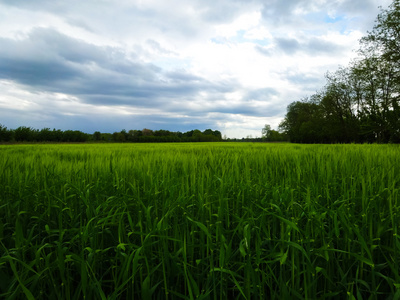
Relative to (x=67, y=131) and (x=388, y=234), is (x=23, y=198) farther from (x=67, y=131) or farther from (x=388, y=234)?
(x=67, y=131)

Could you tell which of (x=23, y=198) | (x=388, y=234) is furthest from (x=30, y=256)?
(x=388, y=234)

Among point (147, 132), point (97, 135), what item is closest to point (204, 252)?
point (97, 135)

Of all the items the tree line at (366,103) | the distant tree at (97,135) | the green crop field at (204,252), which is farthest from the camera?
the distant tree at (97,135)

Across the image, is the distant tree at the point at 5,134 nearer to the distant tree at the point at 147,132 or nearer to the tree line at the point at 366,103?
the distant tree at the point at 147,132

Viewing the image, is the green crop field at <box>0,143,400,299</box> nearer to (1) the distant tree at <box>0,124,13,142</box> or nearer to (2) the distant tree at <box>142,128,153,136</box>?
(1) the distant tree at <box>0,124,13,142</box>

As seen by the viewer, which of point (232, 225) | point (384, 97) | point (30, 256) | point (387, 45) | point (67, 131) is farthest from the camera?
point (67, 131)

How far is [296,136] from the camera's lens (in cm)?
5453

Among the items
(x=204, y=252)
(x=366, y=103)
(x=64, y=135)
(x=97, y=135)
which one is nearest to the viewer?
(x=204, y=252)

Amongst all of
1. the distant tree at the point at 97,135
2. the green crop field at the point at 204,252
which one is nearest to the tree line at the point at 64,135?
the distant tree at the point at 97,135

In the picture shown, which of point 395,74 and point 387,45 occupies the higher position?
point 387,45

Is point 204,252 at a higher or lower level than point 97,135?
lower

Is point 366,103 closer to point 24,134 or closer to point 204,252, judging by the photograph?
point 204,252

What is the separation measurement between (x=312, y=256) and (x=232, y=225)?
573 mm

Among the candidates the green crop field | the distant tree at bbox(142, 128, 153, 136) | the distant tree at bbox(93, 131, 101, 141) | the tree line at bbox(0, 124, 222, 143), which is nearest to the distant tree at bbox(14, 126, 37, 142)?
the tree line at bbox(0, 124, 222, 143)
